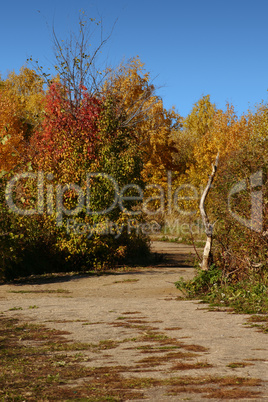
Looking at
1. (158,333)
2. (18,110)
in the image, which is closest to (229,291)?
(158,333)

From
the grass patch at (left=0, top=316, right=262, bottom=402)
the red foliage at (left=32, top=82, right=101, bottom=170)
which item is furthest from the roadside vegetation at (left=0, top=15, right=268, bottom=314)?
the grass patch at (left=0, top=316, right=262, bottom=402)

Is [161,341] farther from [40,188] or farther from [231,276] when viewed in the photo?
[40,188]

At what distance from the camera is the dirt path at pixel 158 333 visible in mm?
5559

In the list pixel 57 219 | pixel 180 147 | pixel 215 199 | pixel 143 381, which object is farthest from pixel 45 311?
pixel 180 147

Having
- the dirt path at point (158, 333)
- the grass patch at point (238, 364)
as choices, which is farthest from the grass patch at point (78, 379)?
the grass patch at point (238, 364)

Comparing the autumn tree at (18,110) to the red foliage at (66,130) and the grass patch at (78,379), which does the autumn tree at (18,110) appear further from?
the grass patch at (78,379)

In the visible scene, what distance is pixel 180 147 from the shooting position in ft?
170

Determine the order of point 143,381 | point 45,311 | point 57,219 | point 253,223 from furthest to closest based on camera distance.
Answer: point 57,219 → point 253,223 → point 45,311 → point 143,381

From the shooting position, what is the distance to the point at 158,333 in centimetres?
833

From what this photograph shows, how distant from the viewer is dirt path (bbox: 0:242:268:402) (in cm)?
556

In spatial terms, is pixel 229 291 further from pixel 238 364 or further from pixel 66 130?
pixel 66 130

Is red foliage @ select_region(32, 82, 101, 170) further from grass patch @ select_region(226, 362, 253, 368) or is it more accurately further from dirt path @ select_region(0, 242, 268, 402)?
grass patch @ select_region(226, 362, 253, 368)

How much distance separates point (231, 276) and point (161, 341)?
476cm

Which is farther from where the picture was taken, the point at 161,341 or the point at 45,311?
the point at 45,311
